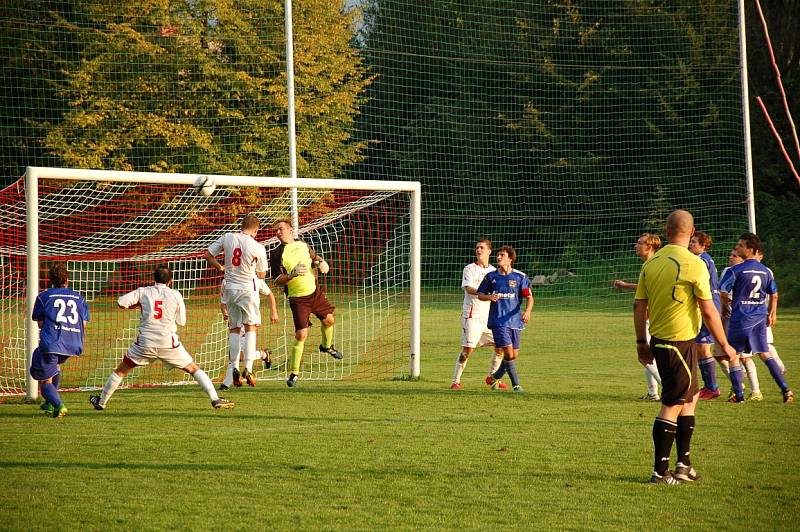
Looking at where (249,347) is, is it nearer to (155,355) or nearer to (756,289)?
(155,355)

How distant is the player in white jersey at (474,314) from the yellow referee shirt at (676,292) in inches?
198

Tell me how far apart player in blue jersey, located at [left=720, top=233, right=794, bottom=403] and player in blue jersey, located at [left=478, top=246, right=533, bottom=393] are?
2300 mm

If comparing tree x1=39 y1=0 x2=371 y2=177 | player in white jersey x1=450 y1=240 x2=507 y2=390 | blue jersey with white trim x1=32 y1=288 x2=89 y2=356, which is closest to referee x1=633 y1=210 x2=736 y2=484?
player in white jersey x1=450 y1=240 x2=507 y2=390

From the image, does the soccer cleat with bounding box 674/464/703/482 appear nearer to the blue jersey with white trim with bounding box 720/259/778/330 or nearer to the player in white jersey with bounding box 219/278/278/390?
the blue jersey with white trim with bounding box 720/259/778/330

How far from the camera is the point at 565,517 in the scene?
5.88m

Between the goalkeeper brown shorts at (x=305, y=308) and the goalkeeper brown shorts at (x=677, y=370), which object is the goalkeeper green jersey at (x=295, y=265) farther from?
the goalkeeper brown shorts at (x=677, y=370)

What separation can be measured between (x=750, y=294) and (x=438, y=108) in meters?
24.1

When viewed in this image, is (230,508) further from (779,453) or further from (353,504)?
(779,453)

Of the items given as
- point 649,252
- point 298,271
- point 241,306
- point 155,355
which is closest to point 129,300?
point 155,355

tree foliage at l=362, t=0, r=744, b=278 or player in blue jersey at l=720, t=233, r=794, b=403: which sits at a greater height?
tree foliage at l=362, t=0, r=744, b=278

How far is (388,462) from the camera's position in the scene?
24.5 ft

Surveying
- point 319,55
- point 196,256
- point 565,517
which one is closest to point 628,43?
point 319,55

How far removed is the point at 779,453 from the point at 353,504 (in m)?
3.77

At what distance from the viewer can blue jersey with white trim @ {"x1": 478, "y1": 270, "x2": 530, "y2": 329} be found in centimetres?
1134
